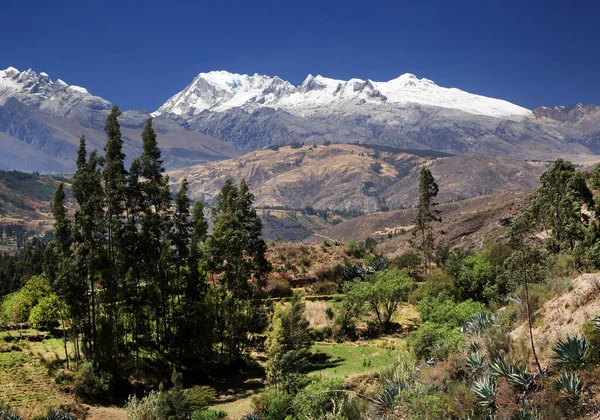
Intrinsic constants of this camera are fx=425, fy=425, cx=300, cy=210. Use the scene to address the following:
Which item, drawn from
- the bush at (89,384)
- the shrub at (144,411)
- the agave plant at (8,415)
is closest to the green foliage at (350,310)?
the bush at (89,384)

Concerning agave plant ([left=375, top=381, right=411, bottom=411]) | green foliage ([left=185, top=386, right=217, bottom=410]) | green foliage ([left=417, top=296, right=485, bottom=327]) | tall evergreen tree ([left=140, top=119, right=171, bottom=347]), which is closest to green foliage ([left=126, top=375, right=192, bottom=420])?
green foliage ([left=185, top=386, right=217, bottom=410])

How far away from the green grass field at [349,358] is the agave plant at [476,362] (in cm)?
1282

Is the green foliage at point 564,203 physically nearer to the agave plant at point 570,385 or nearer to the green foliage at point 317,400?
the green foliage at point 317,400

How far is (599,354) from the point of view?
46.5ft

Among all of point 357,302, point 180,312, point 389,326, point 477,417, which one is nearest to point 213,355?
point 180,312

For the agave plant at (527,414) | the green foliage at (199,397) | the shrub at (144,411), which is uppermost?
the agave plant at (527,414)

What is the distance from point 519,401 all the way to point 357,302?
1136 inches

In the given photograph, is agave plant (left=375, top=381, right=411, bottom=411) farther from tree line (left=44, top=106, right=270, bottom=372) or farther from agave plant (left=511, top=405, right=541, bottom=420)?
tree line (left=44, top=106, right=270, bottom=372)

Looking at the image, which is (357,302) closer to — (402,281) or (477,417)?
(402,281)

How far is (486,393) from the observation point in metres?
15.1

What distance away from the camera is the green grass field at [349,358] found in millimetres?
31500

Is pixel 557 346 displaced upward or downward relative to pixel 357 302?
upward

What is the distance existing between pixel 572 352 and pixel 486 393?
3170mm

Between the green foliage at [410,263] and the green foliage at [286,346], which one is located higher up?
the green foliage at [410,263]
